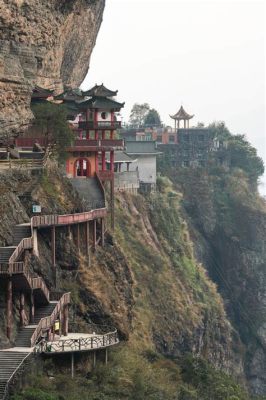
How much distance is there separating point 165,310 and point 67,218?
67.9 feet

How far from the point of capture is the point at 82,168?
7900cm

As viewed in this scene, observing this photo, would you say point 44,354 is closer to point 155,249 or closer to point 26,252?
point 26,252

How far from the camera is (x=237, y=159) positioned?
13338 cm

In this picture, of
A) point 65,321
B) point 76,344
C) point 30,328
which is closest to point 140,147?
point 65,321

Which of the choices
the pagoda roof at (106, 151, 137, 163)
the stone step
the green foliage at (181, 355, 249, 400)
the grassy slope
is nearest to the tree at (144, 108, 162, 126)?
the grassy slope

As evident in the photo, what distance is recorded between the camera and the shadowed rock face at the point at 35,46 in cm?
6338

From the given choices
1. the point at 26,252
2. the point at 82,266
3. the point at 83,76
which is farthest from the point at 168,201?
the point at 26,252

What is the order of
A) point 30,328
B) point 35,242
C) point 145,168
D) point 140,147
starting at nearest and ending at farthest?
point 30,328, point 35,242, point 145,168, point 140,147

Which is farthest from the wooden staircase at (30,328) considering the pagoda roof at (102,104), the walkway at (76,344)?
the pagoda roof at (102,104)

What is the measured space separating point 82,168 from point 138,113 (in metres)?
73.1

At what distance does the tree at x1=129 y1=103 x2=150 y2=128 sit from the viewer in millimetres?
149762

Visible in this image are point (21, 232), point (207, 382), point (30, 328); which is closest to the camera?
point (30, 328)

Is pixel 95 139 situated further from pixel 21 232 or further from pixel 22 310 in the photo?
pixel 22 310

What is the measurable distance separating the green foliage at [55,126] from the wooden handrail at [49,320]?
53.8 feet
